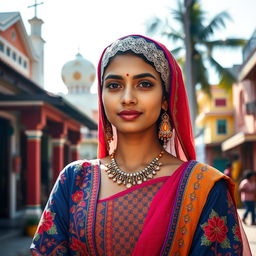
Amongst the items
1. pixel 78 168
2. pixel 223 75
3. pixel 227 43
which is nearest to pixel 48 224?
pixel 78 168

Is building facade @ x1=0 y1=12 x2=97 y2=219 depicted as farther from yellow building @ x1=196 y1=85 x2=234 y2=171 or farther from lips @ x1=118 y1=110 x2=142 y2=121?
yellow building @ x1=196 y1=85 x2=234 y2=171

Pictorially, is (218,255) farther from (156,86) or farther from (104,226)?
(156,86)

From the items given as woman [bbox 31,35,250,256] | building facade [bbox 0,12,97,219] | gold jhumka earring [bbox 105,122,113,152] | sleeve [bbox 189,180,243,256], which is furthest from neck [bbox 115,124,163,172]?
building facade [bbox 0,12,97,219]

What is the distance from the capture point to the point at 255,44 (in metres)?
14.8

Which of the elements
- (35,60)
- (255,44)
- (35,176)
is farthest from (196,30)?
(35,176)

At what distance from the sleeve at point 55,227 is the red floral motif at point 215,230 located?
1.89 feet

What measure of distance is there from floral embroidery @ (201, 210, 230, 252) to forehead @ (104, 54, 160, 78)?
2.10ft

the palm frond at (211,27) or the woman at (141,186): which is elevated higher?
the palm frond at (211,27)

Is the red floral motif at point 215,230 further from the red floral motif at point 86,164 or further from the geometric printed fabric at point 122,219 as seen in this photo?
the red floral motif at point 86,164

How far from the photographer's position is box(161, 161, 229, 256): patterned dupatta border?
1728mm

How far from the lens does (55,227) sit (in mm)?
1851

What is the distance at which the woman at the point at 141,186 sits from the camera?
1.75 m

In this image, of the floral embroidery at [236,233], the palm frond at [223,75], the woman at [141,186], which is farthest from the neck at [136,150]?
the palm frond at [223,75]

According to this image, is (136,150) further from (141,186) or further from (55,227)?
(55,227)
